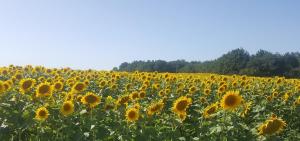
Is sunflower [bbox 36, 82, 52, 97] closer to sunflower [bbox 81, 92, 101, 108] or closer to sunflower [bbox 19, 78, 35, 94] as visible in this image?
sunflower [bbox 19, 78, 35, 94]

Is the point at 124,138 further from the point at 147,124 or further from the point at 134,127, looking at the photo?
the point at 147,124

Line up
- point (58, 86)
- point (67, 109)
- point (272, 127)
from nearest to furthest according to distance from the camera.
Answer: point (272, 127), point (67, 109), point (58, 86)

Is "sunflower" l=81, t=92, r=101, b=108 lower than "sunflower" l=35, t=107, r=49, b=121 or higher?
higher

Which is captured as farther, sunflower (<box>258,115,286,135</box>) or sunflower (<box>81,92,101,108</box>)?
sunflower (<box>81,92,101,108</box>)

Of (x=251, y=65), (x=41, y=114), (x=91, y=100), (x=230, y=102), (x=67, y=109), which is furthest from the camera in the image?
(x=251, y=65)

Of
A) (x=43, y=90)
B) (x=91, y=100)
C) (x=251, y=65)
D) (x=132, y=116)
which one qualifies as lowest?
(x=132, y=116)

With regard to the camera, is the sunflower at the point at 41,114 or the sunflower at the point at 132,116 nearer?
the sunflower at the point at 41,114

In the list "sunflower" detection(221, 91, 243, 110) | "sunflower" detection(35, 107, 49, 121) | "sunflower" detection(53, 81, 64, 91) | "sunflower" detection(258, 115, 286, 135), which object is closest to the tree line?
"sunflower" detection(53, 81, 64, 91)

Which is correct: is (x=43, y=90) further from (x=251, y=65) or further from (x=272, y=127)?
(x=251, y=65)

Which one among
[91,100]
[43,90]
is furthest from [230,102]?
[43,90]

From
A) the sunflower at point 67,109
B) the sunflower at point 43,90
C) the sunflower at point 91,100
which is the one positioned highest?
the sunflower at point 43,90

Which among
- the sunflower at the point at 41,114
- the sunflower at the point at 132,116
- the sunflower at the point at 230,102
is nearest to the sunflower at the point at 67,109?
the sunflower at the point at 41,114

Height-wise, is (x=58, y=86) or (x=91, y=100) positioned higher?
(x=58, y=86)

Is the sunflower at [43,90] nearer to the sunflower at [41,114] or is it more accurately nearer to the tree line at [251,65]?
the sunflower at [41,114]
